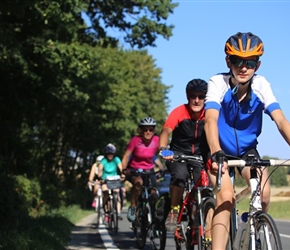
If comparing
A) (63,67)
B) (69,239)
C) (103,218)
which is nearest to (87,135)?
(63,67)

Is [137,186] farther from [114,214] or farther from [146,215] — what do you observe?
[114,214]

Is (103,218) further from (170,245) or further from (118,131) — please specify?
(118,131)

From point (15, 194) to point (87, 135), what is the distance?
31.1 m

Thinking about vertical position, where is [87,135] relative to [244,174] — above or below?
above

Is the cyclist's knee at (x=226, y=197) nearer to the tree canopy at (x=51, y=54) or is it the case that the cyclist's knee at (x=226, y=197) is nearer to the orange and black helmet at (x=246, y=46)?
the orange and black helmet at (x=246, y=46)

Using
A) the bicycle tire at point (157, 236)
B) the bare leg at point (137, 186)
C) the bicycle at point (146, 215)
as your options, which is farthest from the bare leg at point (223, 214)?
the bare leg at point (137, 186)

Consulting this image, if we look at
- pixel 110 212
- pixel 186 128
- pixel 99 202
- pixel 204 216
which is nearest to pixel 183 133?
pixel 186 128

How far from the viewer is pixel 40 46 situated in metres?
23.9

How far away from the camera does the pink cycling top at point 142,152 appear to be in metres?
14.1

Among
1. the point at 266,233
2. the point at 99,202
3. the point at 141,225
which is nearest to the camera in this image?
the point at 266,233

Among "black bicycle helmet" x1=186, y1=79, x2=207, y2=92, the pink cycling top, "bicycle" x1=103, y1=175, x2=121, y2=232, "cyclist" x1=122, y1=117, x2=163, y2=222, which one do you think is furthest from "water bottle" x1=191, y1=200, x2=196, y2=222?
"bicycle" x1=103, y1=175, x2=121, y2=232

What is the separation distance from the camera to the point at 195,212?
29.2ft

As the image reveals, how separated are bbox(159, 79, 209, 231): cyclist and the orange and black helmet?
3390 mm

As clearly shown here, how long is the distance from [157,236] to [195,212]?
3502 mm
